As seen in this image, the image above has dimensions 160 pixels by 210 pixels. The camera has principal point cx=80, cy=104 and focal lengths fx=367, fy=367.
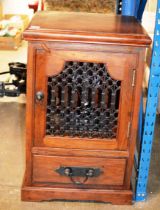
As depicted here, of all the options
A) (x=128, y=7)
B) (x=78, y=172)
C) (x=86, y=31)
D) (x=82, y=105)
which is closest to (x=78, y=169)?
(x=78, y=172)

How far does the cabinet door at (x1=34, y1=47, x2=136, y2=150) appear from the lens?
1.32m

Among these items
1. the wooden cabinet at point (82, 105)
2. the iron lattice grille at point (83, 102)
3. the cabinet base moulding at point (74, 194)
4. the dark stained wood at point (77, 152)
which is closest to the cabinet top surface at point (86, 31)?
the wooden cabinet at point (82, 105)

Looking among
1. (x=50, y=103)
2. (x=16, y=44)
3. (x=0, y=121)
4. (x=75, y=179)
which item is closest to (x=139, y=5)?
(x=50, y=103)

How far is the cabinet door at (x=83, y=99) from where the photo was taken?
52.1 inches

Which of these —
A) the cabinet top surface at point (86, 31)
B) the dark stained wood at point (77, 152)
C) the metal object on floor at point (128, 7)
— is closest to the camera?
the cabinet top surface at point (86, 31)

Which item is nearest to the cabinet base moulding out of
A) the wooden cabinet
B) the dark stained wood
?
the wooden cabinet

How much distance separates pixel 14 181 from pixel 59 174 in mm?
291

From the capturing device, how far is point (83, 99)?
139 centimetres

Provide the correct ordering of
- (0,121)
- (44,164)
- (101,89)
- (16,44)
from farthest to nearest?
(16,44)
(0,121)
(44,164)
(101,89)

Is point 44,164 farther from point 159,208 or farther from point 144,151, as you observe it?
point 159,208

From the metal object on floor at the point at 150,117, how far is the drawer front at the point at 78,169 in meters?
0.09

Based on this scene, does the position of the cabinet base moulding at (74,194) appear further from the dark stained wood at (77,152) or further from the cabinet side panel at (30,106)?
the dark stained wood at (77,152)

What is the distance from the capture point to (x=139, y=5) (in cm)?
165

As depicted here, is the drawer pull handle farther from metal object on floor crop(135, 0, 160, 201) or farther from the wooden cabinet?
metal object on floor crop(135, 0, 160, 201)
